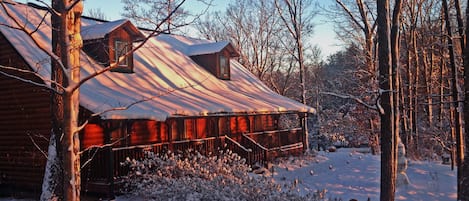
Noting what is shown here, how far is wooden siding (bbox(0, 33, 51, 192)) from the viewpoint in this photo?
13.1m

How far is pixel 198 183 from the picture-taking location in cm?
987

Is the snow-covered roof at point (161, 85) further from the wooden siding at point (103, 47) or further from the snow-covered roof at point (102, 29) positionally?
the snow-covered roof at point (102, 29)

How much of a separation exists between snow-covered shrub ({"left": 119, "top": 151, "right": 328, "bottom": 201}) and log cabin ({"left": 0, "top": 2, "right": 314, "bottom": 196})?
3.46 ft

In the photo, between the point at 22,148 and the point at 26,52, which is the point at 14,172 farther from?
the point at 26,52

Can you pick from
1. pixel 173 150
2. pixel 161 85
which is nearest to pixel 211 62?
pixel 161 85

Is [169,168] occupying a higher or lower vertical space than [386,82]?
lower

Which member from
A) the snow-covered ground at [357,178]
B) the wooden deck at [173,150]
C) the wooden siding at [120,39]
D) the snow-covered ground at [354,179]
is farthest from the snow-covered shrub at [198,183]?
the wooden siding at [120,39]

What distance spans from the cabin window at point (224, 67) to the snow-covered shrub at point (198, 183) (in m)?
8.68

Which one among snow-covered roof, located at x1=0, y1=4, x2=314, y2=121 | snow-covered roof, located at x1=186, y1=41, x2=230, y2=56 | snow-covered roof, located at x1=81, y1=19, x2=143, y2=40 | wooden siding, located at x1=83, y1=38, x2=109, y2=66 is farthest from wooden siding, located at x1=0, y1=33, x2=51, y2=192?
snow-covered roof, located at x1=186, y1=41, x2=230, y2=56

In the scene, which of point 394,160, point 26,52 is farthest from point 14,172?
point 394,160

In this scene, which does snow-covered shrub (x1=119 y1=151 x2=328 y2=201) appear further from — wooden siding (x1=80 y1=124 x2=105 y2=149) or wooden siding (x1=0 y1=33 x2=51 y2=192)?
wooden siding (x1=0 y1=33 x2=51 y2=192)

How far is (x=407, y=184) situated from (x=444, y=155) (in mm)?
9871

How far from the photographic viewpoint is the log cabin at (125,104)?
41.1ft

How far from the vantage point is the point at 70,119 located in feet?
17.0
